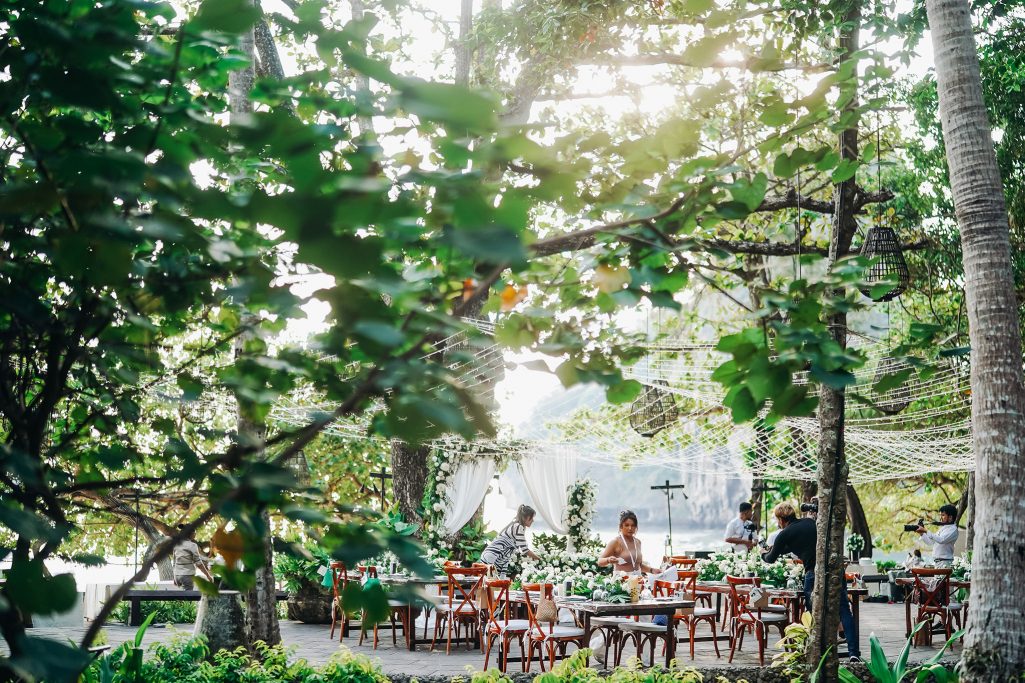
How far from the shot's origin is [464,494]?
11266mm

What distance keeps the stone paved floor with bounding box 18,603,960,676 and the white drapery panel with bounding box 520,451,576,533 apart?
10.8 ft

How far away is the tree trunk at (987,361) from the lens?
3873 millimetres

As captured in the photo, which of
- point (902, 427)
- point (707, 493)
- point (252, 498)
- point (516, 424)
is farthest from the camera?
point (707, 493)

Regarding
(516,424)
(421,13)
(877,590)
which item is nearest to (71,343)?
(421,13)

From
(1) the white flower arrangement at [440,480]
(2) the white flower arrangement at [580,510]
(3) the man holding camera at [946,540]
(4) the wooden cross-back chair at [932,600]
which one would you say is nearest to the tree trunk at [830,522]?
(4) the wooden cross-back chair at [932,600]

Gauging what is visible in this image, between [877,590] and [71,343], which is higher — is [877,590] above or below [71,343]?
below

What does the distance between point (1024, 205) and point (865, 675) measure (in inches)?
156

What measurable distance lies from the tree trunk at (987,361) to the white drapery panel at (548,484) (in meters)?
9.22

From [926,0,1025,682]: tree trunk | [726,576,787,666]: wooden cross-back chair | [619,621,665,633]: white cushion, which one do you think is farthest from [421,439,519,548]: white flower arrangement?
[926,0,1025,682]: tree trunk

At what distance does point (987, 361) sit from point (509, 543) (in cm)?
521

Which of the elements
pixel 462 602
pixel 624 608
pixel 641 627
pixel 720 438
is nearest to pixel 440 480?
pixel 462 602

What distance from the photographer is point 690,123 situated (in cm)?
→ 140

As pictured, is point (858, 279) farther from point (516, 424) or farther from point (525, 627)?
point (516, 424)

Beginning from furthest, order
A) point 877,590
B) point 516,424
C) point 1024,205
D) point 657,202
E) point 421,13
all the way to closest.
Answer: point 877,590 → point 516,424 → point 421,13 → point 1024,205 → point 657,202
